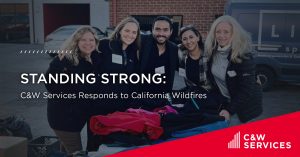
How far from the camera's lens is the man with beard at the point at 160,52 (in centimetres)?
232

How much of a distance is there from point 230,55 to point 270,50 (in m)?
0.28

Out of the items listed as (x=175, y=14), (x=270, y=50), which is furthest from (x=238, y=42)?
(x=175, y=14)

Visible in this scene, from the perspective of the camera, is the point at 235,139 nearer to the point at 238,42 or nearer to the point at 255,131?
the point at 255,131

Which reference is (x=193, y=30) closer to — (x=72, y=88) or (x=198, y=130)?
(x=198, y=130)

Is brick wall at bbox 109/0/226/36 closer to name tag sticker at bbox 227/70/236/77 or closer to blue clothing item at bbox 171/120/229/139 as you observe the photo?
Answer: name tag sticker at bbox 227/70/236/77

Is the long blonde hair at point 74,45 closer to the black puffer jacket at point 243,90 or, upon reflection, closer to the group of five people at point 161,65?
the group of five people at point 161,65

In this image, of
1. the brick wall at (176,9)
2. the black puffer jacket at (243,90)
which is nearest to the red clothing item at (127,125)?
the black puffer jacket at (243,90)

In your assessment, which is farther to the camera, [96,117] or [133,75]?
[133,75]

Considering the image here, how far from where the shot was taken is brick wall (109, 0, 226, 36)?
92.5 inches

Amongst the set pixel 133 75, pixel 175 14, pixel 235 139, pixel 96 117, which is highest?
pixel 175 14

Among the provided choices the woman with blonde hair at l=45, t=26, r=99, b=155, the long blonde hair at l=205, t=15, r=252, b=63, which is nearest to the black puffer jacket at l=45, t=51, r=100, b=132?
the woman with blonde hair at l=45, t=26, r=99, b=155

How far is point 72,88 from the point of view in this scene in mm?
2320

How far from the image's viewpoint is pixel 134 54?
7.59 ft

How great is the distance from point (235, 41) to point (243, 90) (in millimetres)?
280
